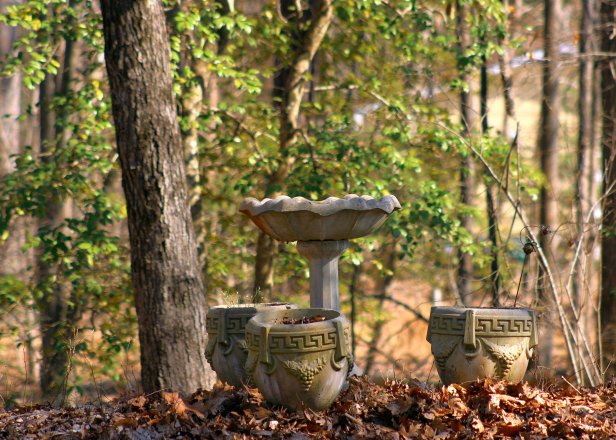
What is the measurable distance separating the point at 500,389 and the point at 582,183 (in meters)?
8.37

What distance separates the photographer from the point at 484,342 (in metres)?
4.93

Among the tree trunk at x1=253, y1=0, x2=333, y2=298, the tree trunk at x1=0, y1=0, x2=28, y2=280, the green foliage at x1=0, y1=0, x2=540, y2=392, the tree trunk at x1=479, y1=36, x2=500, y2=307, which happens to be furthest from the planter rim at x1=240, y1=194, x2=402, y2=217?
the tree trunk at x1=0, y1=0, x2=28, y2=280

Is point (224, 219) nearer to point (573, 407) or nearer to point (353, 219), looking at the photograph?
point (353, 219)

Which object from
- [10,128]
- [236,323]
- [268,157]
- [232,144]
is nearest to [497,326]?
[236,323]

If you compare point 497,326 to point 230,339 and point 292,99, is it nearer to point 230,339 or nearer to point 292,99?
point 230,339

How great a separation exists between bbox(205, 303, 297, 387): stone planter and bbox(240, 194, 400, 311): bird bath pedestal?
59 centimetres

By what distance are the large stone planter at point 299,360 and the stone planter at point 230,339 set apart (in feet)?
2.50

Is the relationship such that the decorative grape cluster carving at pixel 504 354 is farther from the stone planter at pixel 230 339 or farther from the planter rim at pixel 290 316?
the stone planter at pixel 230 339

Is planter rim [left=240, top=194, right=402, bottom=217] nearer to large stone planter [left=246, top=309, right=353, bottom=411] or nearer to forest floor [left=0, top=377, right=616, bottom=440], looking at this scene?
large stone planter [left=246, top=309, right=353, bottom=411]

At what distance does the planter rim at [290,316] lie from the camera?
13.8 ft

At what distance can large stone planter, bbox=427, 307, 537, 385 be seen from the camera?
491 centimetres

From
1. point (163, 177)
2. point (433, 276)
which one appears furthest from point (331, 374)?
point (433, 276)

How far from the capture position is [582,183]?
1234cm

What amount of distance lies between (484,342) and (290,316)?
4.49 feet
